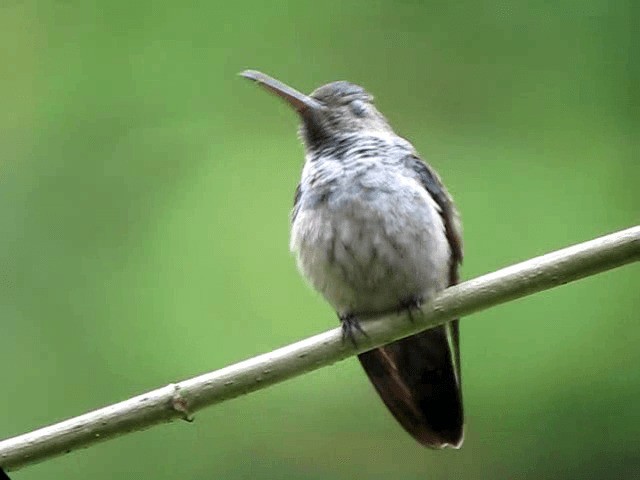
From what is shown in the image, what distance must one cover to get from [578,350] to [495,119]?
0.87 m

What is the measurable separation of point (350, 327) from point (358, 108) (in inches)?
31.7

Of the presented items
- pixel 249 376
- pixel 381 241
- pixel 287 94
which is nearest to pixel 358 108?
pixel 287 94

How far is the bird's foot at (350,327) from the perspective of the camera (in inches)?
97.3

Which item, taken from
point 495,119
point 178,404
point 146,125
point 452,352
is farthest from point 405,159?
point 146,125

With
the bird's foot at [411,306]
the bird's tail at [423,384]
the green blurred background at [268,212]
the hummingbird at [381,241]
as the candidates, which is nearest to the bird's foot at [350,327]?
the hummingbird at [381,241]

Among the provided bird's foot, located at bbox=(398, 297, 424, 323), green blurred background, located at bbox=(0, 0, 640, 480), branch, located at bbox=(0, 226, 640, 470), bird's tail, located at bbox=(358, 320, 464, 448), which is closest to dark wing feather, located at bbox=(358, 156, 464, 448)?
bird's tail, located at bbox=(358, 320, 464, 448)

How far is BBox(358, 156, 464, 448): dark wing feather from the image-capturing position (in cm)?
294

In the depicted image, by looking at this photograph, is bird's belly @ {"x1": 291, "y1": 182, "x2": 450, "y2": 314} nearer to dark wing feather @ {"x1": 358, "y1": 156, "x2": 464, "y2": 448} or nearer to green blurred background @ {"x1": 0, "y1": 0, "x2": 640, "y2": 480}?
dark wing feather @ {"x1": 358, "y1": 156, "x2": 464, "y2": 448}

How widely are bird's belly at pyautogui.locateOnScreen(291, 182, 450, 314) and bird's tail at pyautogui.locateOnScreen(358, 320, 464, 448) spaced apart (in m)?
0.27

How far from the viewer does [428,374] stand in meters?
3.06

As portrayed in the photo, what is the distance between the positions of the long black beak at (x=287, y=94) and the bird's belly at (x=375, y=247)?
1.20ft

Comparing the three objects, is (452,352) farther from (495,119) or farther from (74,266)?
(74,266)

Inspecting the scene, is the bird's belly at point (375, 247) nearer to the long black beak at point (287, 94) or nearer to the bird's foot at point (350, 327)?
the bird's foot at point (350, 327)

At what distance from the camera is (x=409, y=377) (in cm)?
305
